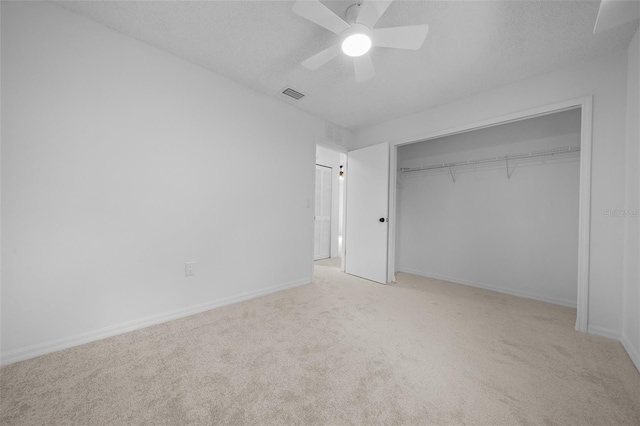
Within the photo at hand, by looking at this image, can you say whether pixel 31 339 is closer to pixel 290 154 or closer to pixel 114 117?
pixel 114 117

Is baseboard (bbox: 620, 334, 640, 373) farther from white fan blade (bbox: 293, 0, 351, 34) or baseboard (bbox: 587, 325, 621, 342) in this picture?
white fan blade (bbox: 293, 0, 351, 34)

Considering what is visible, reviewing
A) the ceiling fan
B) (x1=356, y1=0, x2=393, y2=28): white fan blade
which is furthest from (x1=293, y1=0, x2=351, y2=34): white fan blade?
(x1=356, y1=0, x2=393, y2=28): white fan blade

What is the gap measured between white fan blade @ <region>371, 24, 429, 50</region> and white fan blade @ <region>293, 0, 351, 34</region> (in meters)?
0.25

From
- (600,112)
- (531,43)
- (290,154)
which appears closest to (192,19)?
(290,154)

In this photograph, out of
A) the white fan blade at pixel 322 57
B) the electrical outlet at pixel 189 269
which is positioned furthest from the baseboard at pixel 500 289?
the white fan blade at pixel 322 57

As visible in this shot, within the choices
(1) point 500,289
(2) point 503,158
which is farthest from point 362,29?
(1) point 500,289

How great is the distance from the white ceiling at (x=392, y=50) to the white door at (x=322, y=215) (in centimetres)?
253

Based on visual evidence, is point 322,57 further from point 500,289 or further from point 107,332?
point 500,289

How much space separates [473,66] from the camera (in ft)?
7.74

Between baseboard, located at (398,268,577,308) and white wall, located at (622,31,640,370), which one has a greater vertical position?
white wall, located at (622,31,640,370)

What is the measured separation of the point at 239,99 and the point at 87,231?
6.20 ft

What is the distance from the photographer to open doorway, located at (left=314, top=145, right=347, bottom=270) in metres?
5.26

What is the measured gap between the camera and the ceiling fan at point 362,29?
4.80 feet

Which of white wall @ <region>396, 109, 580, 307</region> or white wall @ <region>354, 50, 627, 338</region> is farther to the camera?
white wall @ <region>396, 109, 580, 307</region>
